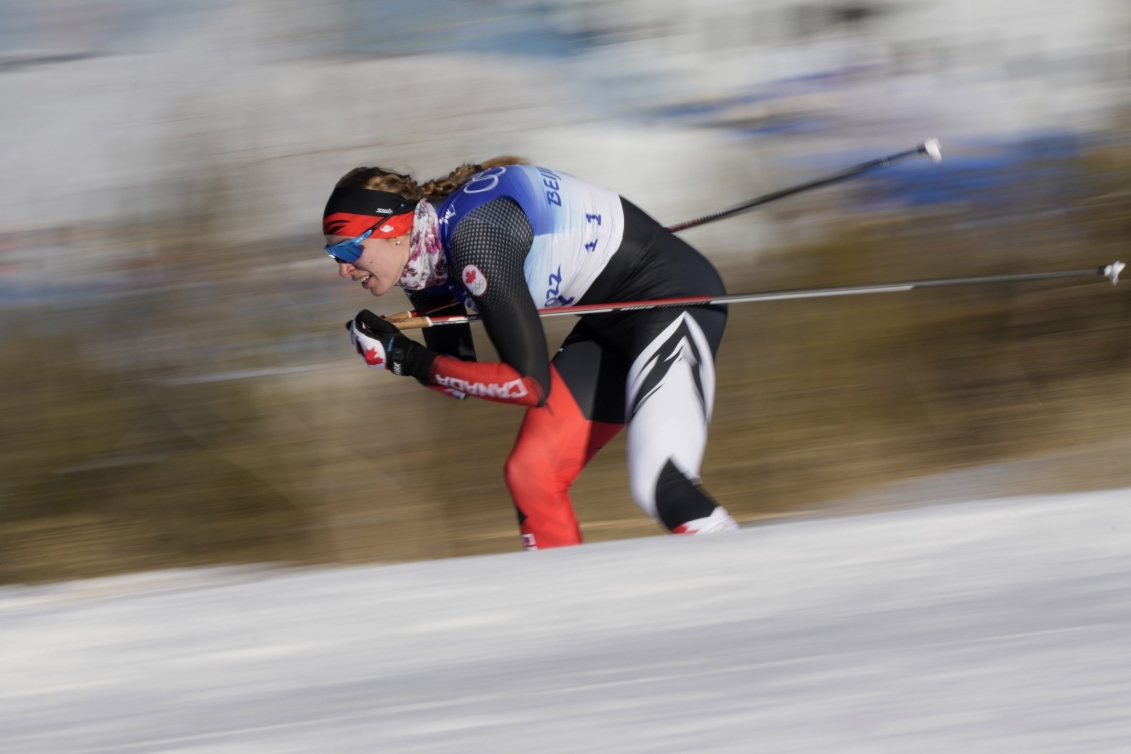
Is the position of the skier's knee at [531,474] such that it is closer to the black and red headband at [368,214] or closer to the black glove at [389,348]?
the black glove at [389,348]

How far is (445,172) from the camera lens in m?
6.55

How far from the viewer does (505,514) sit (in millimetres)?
4695

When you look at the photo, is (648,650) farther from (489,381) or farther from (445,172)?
(445,172)

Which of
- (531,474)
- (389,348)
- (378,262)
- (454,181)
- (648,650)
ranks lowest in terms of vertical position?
(531,474)

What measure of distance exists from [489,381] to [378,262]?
12.8 inches

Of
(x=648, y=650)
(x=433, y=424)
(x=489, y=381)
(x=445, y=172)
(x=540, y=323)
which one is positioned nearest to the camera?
(x=648, y=650)

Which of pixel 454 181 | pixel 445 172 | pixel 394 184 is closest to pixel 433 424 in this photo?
pixel 445 172

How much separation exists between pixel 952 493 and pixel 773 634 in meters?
2.90

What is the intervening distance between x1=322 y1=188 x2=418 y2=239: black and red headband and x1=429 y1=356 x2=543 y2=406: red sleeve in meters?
0.28

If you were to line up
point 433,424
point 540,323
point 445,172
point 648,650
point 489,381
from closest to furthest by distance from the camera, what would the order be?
Answer: point 648,650
point 540,323
point 489,381
point 433,424
point 445,172

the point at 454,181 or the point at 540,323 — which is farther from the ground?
the point at 454,181

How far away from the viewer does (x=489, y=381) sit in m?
2.21

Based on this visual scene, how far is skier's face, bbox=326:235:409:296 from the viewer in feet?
7.37

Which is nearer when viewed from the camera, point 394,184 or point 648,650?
point 648,650
